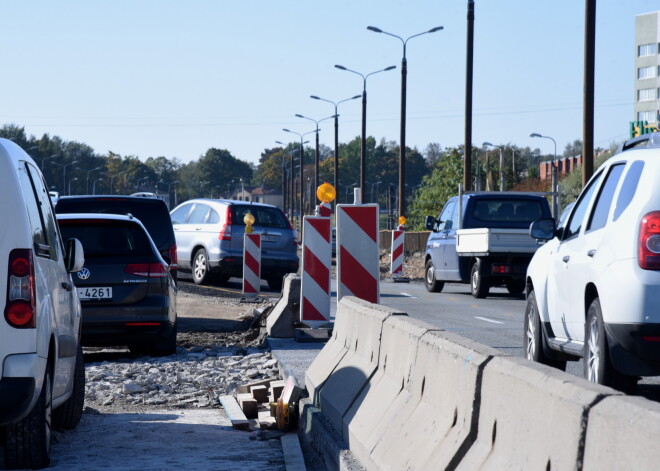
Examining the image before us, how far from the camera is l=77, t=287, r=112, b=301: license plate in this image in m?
11.6

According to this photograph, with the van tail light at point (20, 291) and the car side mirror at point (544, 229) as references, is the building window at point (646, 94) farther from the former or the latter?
the van tail light at point (20, 291)

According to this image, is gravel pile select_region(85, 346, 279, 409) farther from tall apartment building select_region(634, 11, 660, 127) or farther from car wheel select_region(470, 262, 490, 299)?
tall apartment building select_region(634, 11, 660, 127)

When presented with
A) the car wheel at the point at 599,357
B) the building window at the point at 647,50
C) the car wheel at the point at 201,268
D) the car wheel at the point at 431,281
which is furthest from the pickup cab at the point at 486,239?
the building window at the point at 647,50

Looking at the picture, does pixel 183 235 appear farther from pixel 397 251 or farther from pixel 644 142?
pixel 644 142

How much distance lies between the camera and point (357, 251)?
10.7m

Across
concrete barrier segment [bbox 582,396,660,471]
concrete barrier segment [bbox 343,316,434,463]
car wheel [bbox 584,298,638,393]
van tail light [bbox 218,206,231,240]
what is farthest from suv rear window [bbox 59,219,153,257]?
van tail light [bbox 218,206,231,240]

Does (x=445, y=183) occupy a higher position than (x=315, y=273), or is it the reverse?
(x=445, y=183)

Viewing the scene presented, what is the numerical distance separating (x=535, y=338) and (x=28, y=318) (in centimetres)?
474

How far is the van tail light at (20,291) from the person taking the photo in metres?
5.73

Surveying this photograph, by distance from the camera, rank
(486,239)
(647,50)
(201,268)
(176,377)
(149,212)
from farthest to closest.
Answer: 1. (647,50)
2. (201,268)
3. (486,239)
4. (149,212)
5. (176,377)

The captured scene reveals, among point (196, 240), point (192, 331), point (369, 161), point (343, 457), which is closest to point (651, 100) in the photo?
point (369, 161)

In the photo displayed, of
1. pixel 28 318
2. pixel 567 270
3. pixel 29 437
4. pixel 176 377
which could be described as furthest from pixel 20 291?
pixel 176 377

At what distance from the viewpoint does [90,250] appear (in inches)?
470

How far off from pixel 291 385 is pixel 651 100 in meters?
127
